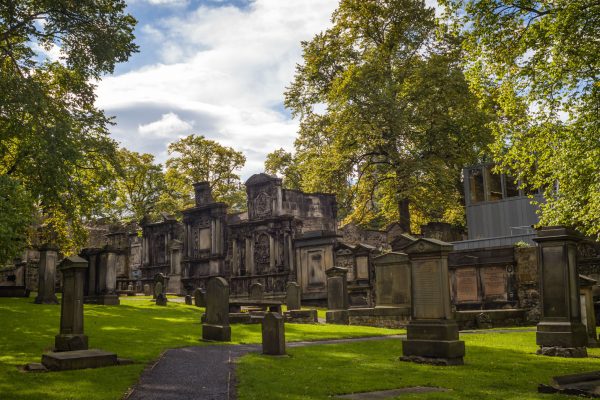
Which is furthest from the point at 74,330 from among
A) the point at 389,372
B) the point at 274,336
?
the point at 389,372

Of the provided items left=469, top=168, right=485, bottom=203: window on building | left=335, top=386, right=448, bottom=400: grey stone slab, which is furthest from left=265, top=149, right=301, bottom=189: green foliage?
left=335, top=386, right=448, bottom=400: grey stone slab

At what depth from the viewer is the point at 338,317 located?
68.6 ft

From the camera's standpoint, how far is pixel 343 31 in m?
34.3

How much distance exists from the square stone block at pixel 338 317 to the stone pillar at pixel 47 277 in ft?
36.0

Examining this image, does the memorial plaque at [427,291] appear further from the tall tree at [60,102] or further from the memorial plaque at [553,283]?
the tall tree at [60,102]

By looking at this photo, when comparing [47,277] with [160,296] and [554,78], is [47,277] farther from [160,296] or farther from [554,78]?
[554,78]

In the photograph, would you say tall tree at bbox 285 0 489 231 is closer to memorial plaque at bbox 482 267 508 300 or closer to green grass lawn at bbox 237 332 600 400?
memorial plaque at bbox 482 267 508 300

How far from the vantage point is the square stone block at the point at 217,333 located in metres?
14.5

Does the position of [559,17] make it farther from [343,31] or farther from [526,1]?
[343,31]

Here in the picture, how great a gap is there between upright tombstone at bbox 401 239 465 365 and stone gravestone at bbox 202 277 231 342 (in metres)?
5.17

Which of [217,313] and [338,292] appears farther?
[338,292]

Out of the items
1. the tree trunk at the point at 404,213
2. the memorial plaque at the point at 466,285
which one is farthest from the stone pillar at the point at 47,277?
the tree trunk at the point at 404,213

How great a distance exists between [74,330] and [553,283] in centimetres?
1022

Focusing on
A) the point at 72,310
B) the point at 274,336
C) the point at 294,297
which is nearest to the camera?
the point at 274,336
